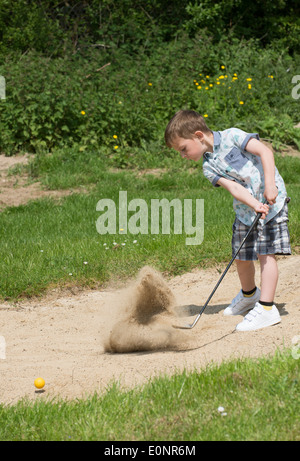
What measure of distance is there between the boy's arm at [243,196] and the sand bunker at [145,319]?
0.87 meters

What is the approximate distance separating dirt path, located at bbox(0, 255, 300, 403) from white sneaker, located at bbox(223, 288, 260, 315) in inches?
4.0

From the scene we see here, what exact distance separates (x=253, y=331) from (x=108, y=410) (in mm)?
1365

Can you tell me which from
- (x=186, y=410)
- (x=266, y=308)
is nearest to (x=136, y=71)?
(x=266, y=308)

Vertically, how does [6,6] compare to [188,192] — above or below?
above

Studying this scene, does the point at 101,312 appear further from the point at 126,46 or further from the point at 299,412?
the point at 126,46

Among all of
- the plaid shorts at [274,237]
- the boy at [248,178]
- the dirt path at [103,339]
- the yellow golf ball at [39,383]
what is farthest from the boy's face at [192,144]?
the yellow golf ball at [39,383]

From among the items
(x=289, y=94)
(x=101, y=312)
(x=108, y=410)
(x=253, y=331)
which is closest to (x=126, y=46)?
(x=289, y=94)

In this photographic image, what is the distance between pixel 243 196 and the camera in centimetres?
405

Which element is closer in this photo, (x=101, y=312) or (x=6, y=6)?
(x=101, y=312)

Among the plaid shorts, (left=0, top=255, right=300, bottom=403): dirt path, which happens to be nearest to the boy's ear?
the plaid shorts

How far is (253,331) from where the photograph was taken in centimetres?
403

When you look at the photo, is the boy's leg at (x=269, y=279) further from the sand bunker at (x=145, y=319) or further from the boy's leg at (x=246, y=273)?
the sand bunker at (x=145, y=319)

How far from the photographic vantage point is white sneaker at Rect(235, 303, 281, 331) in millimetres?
4098

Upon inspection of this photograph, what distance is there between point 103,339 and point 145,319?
1.27 ft
